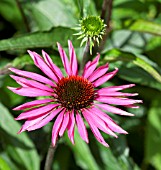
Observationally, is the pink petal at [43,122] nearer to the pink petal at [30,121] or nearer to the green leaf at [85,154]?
the pink petal at [30,121]

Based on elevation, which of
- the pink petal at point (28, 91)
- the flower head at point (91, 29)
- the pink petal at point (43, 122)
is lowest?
the pink petal at point (43, 122)

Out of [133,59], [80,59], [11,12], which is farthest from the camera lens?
[11,12]

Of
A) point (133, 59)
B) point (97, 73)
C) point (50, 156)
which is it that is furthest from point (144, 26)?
point (50, 156)

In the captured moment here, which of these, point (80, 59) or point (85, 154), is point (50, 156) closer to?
point (85, 154)

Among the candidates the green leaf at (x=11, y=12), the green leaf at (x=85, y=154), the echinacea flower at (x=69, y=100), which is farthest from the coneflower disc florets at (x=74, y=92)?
the green leaf at (x=11, y=12)

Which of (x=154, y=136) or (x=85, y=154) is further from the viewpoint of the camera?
(x=154, y=136)

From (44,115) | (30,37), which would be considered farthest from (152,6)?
(44,115)
